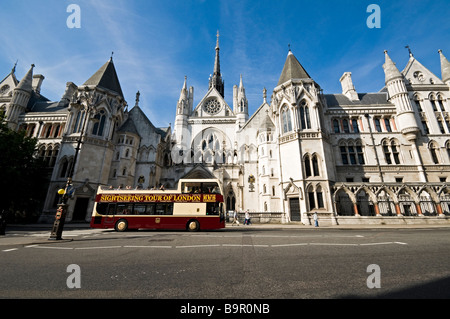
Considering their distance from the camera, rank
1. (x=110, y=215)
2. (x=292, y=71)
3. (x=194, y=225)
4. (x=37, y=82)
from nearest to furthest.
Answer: (x=194, y=225), (x=110, y=215), (x=292, y=71), (x=37, y=82)

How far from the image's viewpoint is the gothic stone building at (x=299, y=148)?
19.8 metres

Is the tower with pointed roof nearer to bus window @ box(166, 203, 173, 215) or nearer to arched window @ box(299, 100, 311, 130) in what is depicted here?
arched window @ box(299, 100, 311, 130)

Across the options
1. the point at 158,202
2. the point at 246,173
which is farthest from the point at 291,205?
the point at 158,202

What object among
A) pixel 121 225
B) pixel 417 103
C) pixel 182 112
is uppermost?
pixel 182 112

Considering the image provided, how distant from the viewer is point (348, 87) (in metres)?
28.2

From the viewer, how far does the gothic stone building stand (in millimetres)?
19766

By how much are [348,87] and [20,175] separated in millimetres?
41196

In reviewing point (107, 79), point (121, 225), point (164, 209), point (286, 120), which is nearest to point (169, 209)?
point (164, 209)

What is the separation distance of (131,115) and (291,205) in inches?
1046

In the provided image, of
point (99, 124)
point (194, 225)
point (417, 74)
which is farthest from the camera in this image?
point (417, 74)

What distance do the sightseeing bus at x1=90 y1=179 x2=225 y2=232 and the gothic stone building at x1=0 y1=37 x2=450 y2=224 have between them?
9.21m

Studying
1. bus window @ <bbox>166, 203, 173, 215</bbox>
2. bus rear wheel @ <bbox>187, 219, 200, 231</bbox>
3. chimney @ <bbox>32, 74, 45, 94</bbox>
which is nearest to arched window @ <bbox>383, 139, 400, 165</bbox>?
bus rear wheel @ <bbox>187, 219, 200, 231</bbox>

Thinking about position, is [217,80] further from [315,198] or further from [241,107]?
[315,198]

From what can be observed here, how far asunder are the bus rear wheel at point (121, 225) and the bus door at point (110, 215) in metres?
0.39
